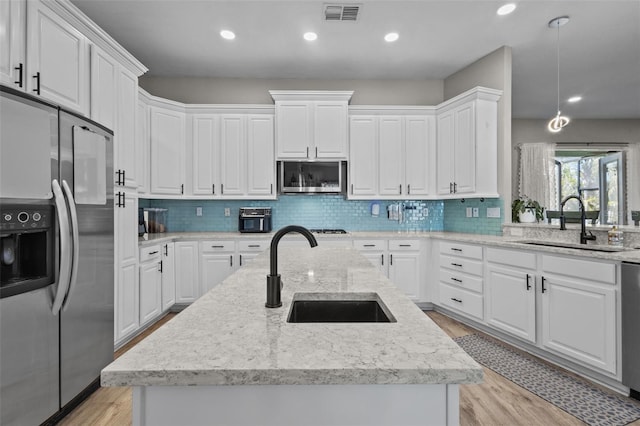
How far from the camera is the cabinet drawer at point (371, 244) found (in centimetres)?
369

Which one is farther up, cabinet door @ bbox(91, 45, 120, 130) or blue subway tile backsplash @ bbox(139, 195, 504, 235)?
cabinet door @ bbox(91, 45, 120, 130)

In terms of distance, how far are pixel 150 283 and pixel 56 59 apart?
199 cm

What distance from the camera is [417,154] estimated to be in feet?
13.1

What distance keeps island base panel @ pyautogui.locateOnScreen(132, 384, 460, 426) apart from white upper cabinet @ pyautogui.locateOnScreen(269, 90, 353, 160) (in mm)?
3416

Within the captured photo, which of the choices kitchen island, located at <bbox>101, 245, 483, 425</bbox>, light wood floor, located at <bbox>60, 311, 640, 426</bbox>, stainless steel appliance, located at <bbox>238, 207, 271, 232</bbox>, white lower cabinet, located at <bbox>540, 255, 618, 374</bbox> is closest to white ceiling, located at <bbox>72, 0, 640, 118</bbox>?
stainless steel appliance, located at <bbox>238, 207, 271, 232</bbox>

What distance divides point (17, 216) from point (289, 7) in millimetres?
2584

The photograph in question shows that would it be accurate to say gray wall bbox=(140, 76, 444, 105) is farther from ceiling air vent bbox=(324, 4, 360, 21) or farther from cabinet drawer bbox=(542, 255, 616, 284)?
cabinet drawer bbox=(542, 255, 616, 284)

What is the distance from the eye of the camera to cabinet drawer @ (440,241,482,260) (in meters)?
3.08

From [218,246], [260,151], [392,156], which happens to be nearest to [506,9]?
[392,156]

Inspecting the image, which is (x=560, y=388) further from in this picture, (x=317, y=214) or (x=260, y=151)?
(x=260, y=151)

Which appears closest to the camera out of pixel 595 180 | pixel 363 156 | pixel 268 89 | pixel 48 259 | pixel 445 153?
pixel 48 259

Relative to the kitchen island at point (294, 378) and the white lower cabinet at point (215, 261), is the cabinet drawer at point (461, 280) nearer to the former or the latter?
the white lower cabinet at point (215, 261)

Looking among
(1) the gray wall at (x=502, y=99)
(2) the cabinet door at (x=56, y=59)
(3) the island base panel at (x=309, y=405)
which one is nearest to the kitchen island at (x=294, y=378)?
(3) the island base panel at (x=309, y=405)

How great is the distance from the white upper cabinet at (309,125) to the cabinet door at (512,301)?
2.18 metres
